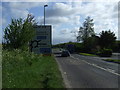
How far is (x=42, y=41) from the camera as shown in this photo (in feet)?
83.3

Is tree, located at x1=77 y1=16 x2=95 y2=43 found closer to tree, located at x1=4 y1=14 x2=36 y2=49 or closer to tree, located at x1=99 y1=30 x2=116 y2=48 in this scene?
tree, located at x1=99 y1=30 x2=116 y2=48

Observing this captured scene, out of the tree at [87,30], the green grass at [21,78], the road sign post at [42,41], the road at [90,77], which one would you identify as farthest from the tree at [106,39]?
the green grass at [21,78]

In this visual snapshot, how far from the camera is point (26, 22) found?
2412 centimetres

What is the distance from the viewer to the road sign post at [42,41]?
2498cm

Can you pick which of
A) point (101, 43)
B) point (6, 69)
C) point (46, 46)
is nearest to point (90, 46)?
point (101, 43)

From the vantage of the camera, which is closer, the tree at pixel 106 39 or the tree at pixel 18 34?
the tree at pixel 18 34

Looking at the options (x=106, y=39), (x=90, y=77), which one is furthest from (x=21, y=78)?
(x=106, y=39)

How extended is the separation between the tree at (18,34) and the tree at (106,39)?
65643mm

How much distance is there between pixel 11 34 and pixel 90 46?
63966 millimetres

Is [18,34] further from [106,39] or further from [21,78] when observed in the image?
[106,39]

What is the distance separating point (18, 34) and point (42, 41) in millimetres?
3120

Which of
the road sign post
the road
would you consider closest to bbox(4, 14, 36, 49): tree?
the road sign post

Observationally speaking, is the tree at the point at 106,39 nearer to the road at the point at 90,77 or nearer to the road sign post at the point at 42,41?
the road sign post at the point at 42,41

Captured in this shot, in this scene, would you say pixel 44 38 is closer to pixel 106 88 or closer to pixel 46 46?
pixel 46 46
